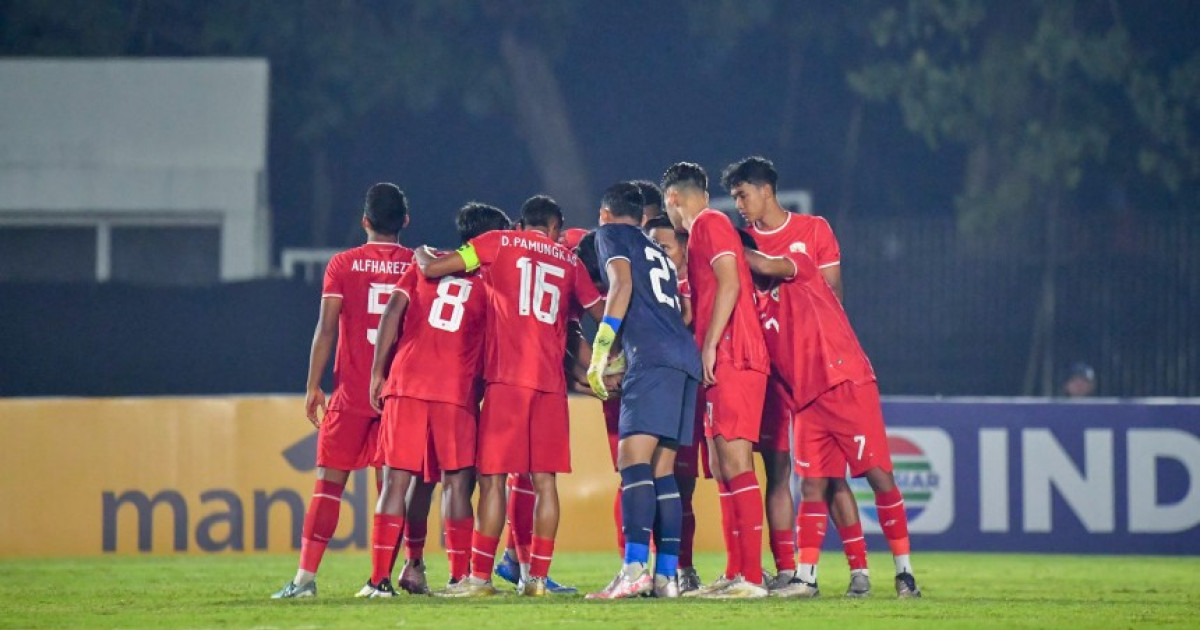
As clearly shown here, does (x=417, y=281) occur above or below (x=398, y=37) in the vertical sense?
below

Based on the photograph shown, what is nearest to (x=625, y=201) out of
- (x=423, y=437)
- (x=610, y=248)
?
(x=610, y=248)

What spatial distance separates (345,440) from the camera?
10.9 metres

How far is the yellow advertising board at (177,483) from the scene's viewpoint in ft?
52.1

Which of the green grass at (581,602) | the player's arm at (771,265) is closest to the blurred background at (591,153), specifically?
the green grass at (581,602)

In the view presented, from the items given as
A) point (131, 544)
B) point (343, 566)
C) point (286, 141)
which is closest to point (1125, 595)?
point (343, 566)

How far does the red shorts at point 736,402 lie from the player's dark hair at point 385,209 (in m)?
2.08

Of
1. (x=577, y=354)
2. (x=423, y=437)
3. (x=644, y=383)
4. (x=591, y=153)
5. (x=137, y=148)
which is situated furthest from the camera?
(x=591, y=153)

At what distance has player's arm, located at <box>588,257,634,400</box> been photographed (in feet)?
33.8

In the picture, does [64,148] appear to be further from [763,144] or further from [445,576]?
[763,144]

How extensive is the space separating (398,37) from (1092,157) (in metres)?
11.4

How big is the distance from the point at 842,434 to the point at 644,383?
4.00 ft

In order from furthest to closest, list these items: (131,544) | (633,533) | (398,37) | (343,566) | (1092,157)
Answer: (398,37) < (1092,157) < (131,544) < (343,566) < (633,533)

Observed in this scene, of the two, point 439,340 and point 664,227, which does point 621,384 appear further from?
point 664,227

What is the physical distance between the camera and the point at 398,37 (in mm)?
31609
